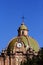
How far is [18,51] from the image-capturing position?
11362 cm

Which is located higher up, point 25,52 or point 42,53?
point 25,52

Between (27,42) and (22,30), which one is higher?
(22,30)

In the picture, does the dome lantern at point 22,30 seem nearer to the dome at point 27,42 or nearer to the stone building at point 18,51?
the dome at point 27,42

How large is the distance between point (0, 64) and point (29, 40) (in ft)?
26.6

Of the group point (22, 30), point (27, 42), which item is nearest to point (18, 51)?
point (27, 42)

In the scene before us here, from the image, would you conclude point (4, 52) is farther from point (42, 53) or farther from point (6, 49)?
point (42, 53)

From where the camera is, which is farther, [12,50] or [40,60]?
[12,50]

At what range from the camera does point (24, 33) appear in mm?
117062

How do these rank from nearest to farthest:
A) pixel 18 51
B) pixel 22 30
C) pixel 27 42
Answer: pixel 18 51, pixel 27 42, pixel 22 30

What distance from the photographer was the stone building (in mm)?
113188

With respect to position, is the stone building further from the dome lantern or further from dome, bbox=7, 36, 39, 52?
the dome lantern

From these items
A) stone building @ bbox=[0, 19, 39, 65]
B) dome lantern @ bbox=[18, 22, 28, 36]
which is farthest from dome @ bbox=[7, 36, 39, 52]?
dome lantern @ bbox=[18, 22, 28, 36]

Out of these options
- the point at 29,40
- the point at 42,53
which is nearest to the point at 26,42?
the point at 29,40

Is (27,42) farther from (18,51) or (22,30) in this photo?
(22,30)
